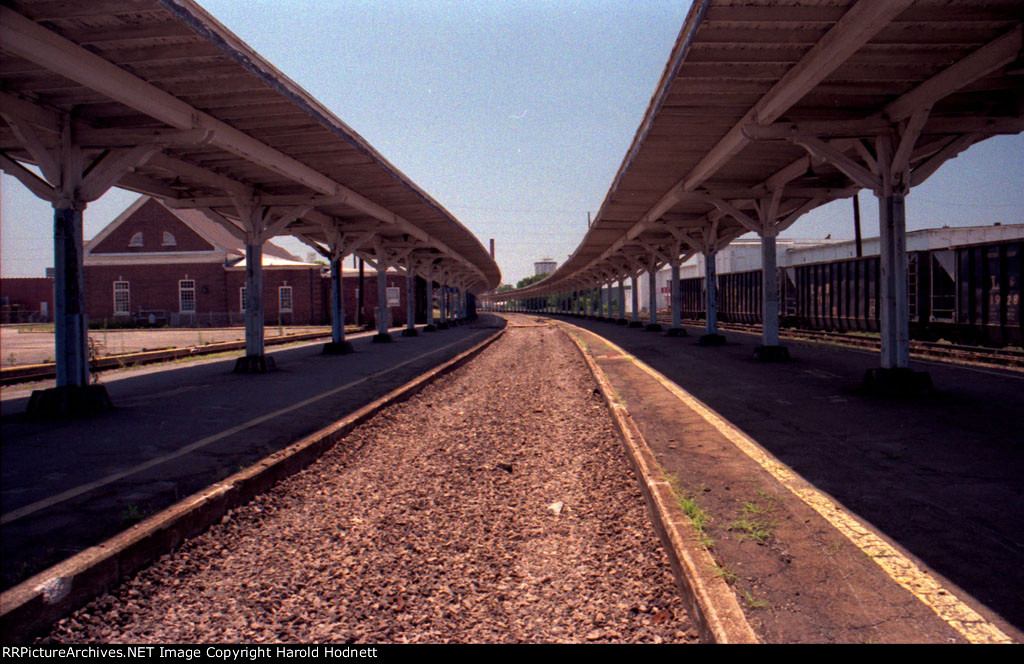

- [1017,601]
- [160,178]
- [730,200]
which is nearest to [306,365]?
[160,178]

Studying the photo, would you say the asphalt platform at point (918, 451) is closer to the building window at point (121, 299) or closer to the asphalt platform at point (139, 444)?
the asphalt platform at point (139, 444)

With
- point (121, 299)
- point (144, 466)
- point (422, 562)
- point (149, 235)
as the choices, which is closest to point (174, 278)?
point (149, 235)

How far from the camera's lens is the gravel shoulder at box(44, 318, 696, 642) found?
117 inches

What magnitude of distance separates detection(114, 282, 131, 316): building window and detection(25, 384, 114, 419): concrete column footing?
4069 centimetres

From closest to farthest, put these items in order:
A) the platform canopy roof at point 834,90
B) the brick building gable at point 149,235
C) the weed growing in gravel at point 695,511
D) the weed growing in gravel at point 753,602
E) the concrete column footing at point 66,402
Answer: the weed growing in gravel at point 753,602, the weed growing in gravel at point 695,511, the platform canopy roof at point 834,90, the concrete column footing at point 66,402, the brick building gable at point 149,235

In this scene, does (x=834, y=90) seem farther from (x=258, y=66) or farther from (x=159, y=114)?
(x=159, y=114)

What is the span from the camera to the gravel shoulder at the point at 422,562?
297cm

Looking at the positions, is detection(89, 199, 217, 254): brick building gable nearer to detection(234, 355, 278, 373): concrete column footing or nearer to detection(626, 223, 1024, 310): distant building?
detection(234, 355, 278, 373): concrete column footing

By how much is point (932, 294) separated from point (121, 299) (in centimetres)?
4795

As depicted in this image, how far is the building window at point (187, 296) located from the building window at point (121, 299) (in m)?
3.73

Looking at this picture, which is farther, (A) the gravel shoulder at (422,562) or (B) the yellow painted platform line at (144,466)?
(B) the yellow painted platform line at (144,466)

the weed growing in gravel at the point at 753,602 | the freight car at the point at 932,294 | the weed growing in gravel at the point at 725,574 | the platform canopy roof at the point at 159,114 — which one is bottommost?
the weed growing in gravel at the point at 753,602

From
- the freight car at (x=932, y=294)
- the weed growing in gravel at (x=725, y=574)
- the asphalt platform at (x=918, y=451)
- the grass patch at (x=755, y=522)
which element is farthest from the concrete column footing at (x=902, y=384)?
the freight car at (x=932, y=294)

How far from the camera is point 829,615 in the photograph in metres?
2.76
